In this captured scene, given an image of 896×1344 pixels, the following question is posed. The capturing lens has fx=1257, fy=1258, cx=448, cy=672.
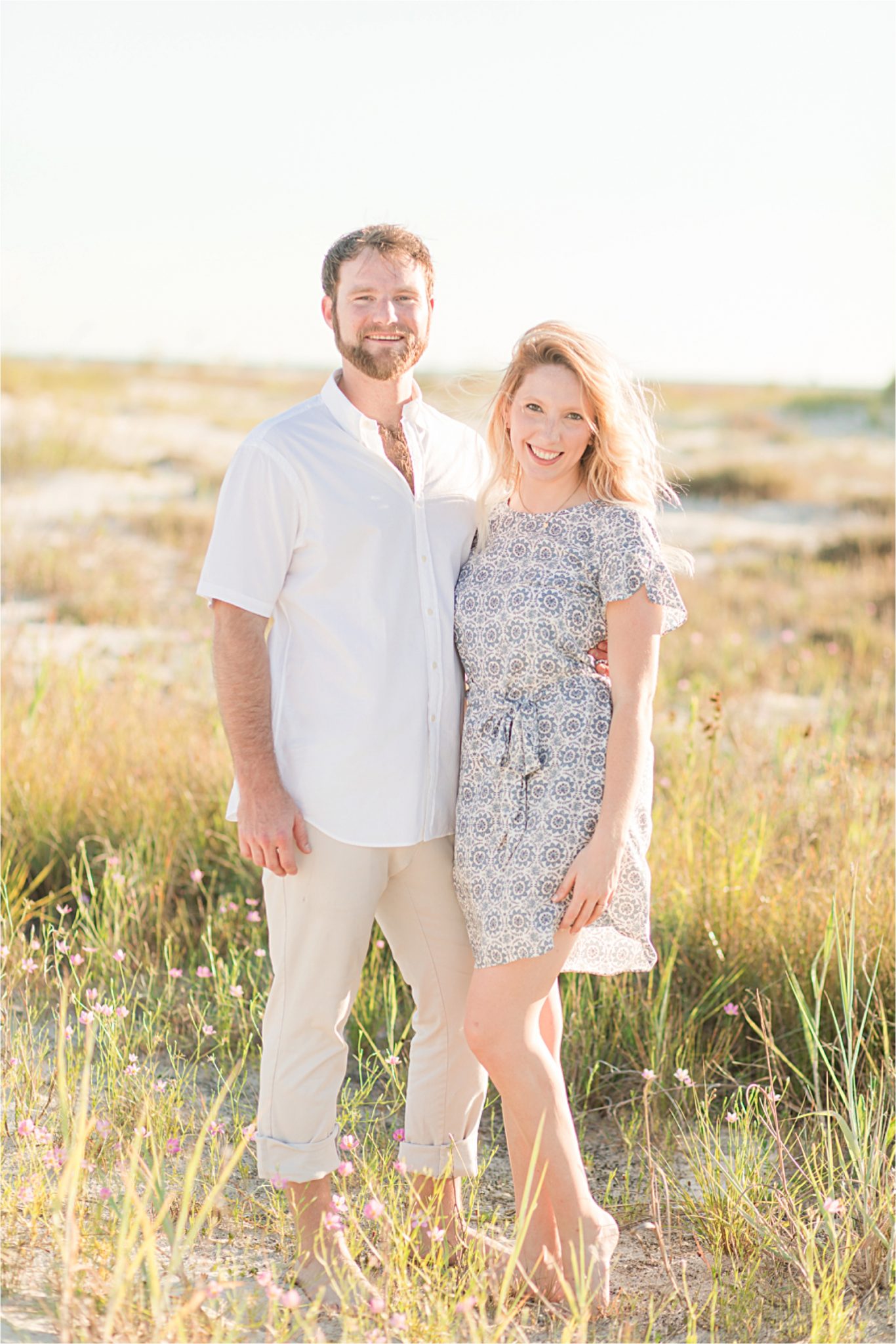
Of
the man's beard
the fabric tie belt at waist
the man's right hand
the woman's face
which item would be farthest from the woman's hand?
the man's beard

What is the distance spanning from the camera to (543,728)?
2.84m

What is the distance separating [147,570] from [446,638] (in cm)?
822

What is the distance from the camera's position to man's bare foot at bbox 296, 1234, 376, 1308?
270cm

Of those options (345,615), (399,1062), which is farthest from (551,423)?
(399,1062)

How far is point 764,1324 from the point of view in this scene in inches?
108

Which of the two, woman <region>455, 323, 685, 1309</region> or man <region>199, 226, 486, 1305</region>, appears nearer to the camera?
woman <region>455, 323, 685, 1309</region>

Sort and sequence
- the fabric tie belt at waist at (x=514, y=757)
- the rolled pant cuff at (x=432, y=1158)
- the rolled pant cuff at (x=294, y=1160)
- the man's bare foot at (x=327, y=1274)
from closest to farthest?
the man's bare foot at (x=327, y=1274) < the fabric tie belt at waist at (x=514, y=757) < the rolled pant cuff at (x=294, y=1160) < the rolled pant cuff at (x=432, y=1158)

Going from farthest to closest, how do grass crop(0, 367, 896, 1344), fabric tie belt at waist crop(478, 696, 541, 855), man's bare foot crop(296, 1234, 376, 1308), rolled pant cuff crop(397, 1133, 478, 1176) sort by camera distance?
rolled pant cuff crop(397, 1133, 478, 1176) → fabric tie belt at waist crop(478, 696, 541, 855) → man's bare foot crop(296, 1234, 376, 1308) → grass crop(0, 367, 896, 1344)

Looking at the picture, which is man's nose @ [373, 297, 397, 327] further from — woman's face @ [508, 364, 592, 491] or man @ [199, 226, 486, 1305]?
woman's face @ [508, 364, 592, 491]

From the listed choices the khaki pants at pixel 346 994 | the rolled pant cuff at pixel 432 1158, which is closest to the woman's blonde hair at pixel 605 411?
the khaki pants at pixel 346 994

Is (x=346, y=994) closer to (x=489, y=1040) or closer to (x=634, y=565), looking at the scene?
(x=489, y=1040)

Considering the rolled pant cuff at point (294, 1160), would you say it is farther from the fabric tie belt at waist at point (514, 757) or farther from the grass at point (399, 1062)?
the fabric tie belt at waist at point (514, 757)

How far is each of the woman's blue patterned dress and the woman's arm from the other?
0.11ft

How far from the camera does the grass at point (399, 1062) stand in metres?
2.58
